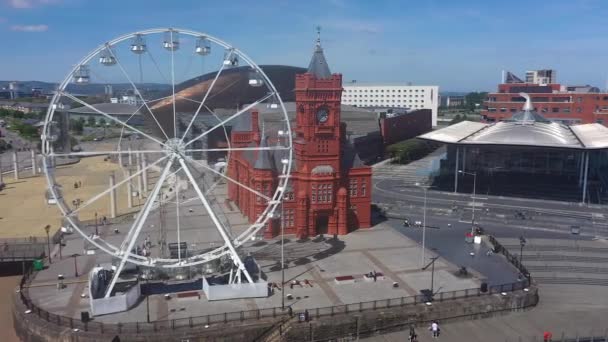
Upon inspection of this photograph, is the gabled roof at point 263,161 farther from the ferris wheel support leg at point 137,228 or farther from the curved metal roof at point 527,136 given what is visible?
the curved metal roof at point 527,136

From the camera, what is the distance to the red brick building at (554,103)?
123 metres

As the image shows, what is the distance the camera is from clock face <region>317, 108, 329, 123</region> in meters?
52.7

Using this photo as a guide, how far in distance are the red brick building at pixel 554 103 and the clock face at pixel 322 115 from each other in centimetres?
9613

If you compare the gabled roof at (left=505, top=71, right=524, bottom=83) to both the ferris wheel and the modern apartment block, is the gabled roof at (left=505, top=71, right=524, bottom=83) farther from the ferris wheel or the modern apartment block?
the ferris wheel

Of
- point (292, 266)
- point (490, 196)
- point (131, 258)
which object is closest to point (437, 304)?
point (292, 266)

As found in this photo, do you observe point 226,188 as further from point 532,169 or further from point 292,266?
point 532,169

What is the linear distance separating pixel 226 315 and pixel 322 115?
1027 inches

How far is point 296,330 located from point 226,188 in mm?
47923

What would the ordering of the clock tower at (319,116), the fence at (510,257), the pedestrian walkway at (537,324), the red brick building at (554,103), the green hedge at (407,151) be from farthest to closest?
the red brick building at (554,103), the green hedge at (407,151), the clock tower at (319,116), the fence at (510,257), the pedestrian walkway at (537,324)

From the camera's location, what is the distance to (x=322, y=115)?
5291cm

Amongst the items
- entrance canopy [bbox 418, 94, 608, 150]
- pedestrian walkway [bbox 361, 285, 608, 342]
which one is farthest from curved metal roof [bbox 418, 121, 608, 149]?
pedestrian walkway [bbox 361, 285, 608, 342]

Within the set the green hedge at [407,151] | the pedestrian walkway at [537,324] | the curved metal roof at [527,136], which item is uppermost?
the curved metal roof at [527,136]

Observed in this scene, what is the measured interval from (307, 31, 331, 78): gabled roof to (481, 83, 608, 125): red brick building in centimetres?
9562

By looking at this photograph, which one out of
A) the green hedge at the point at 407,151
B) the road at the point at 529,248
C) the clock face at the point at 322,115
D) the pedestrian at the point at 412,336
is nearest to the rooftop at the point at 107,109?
the clock face at the point at 322,115
